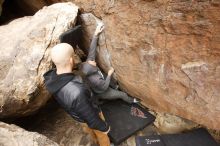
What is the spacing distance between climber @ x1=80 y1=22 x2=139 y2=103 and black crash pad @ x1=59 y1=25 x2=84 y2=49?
283 millimetres

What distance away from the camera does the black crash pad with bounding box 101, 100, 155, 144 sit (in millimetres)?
4039

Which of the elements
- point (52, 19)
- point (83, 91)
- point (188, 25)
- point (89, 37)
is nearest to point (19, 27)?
point (52, 19)

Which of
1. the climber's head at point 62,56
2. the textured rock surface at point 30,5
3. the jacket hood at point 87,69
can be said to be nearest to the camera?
the climber's head at point 62,56

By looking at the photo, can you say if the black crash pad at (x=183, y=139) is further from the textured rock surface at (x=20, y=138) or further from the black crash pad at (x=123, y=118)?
the textured rock surface at (x=20, y=138)

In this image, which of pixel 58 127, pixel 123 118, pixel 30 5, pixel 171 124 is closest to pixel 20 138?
pixel 58 127

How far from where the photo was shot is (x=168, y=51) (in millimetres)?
3465

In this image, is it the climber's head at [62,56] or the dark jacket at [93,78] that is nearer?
the climber's head at [62,56]

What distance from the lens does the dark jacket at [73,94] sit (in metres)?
3.36

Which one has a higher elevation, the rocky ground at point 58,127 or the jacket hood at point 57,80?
the jacket hood at point 57,80

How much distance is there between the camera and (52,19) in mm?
4281

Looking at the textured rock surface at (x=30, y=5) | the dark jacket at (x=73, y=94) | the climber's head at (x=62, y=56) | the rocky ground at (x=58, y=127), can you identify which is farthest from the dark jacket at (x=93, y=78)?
the textured rock surface at (x=30, y=5)

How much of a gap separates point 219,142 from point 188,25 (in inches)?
61.7

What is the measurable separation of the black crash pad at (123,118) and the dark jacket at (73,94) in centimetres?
64

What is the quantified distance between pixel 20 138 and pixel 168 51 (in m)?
1.97
